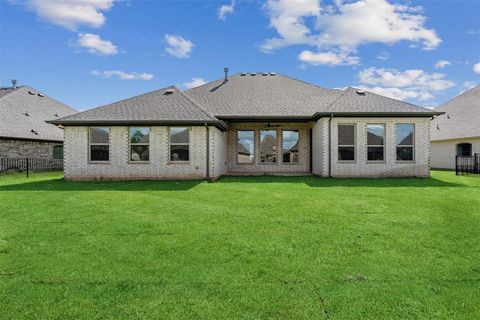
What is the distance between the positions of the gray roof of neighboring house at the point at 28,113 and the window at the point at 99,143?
30.4ft

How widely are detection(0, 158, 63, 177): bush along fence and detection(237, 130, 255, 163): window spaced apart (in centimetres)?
1232

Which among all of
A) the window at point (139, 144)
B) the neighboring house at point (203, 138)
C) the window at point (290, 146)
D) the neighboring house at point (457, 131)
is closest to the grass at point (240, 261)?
the neighboring house at point (203, 138)

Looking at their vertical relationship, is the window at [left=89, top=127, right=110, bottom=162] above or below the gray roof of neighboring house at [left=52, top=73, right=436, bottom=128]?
below

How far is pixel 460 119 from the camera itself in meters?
22.5

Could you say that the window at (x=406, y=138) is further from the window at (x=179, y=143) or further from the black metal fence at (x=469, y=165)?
the window at (x=179, y=143)

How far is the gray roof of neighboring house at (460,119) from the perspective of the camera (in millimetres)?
20781

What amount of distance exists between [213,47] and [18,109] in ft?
53.3

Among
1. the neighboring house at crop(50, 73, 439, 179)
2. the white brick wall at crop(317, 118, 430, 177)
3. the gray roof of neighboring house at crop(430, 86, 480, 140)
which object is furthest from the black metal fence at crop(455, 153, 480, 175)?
the neighboring house at crop(50, 73, 439, 179)

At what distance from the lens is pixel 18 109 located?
75.5 ft

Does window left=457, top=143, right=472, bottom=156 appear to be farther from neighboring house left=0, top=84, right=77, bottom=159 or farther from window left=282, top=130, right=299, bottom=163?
neighboring house left=0, top=84, right=77, bottom=159

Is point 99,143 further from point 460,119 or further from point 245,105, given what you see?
point 460,119

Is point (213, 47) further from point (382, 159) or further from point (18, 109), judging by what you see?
point (18, 109)

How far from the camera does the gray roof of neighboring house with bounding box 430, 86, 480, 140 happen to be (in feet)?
68.2

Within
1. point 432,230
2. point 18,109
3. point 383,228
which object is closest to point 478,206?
point 432,230
